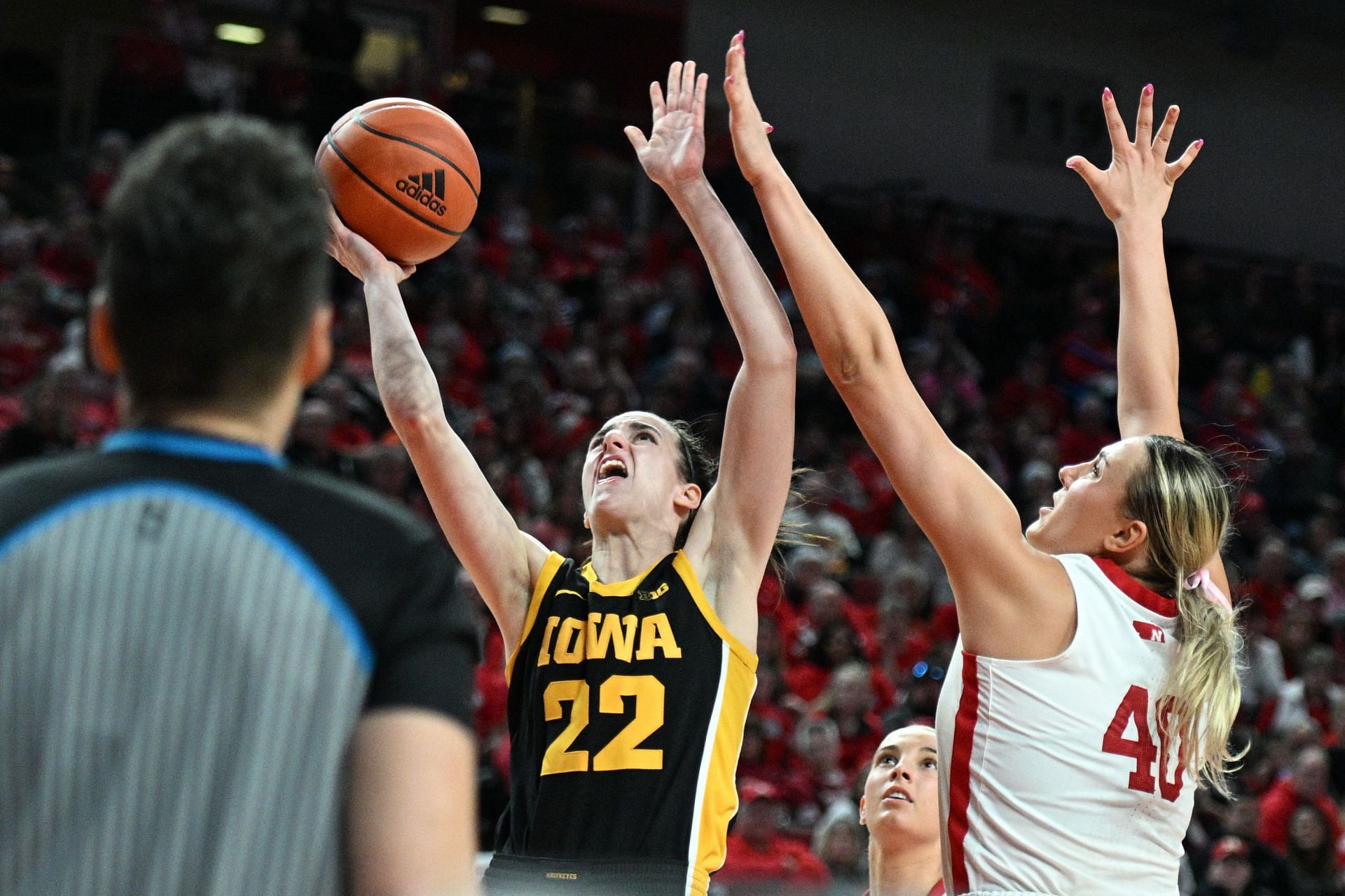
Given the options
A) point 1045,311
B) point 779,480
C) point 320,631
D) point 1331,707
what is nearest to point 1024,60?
point 1045,311

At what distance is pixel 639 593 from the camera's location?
126 inches

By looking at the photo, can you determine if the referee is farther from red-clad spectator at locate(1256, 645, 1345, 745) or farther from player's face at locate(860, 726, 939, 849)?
red-clad spectator at locate(1256, 645, 1345, 745)

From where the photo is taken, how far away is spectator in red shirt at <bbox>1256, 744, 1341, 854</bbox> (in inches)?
340

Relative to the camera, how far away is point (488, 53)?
15258 millimetres

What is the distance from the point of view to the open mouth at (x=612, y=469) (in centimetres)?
341

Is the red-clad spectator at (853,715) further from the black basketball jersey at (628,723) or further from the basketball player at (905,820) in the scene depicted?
the black basketball jersey at (628,723)

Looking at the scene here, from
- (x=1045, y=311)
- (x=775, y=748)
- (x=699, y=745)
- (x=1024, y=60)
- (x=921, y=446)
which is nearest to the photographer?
(x=921, y=446)

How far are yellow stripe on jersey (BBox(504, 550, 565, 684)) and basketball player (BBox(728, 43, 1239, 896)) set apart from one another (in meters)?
0.83

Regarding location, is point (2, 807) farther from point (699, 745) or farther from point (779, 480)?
point (779, 480)

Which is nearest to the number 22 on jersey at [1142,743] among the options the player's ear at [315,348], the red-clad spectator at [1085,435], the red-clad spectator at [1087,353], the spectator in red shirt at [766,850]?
the player's ear at [315,348]

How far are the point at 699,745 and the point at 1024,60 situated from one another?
14862 mm

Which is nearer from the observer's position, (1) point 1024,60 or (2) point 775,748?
(2) point 775,748

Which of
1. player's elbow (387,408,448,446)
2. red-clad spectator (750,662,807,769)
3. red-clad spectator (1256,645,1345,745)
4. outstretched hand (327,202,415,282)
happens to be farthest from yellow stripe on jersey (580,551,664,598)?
red-clad spectator (1256,645,1345,745)

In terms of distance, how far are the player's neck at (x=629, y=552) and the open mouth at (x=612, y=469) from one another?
0.41 ft
